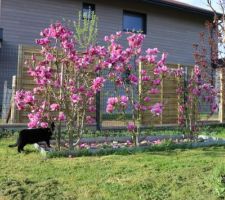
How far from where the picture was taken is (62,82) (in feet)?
25.1

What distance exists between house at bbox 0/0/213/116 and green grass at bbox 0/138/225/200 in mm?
6946

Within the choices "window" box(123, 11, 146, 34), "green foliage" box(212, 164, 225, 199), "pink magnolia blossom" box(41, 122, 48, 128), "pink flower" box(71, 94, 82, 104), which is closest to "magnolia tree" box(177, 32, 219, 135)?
"pink flower" box(71, 94, 82, 104)

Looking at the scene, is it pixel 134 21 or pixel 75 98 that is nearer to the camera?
pixel 75 98

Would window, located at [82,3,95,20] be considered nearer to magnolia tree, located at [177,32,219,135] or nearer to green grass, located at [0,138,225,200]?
magnolia tree, located at [177,32,219,135]

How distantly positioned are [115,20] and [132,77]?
12.0 meters

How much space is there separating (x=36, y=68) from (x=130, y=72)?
6.62 feet

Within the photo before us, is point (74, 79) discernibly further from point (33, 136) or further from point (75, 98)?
point (33, 136)

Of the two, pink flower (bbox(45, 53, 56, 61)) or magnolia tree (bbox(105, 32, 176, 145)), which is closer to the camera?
pink flower (bbox(45, 53, 56, 61))

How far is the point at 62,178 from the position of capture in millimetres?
5625

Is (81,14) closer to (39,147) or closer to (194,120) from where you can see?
(194,120)

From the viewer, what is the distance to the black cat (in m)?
7.62

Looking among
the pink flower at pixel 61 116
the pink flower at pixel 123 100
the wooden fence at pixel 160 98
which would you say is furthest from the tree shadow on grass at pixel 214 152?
the wooden fence at pixel 160 98

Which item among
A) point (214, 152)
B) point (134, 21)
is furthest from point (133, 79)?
point (134, 21)

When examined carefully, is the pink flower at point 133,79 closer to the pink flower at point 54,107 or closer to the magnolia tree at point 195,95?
the pink flower at point 54,107
